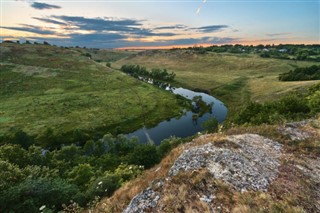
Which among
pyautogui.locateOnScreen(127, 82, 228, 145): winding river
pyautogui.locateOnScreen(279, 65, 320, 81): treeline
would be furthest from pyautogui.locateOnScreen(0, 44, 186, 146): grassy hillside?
pyautogui.locateOnScreen(279, 65, 320, 81): treeline

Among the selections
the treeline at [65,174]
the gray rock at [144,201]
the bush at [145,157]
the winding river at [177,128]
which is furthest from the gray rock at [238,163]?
the winding river at [177,128]

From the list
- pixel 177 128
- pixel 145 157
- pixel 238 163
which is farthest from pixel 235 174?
pixel 177 128

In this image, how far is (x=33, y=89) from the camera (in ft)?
410

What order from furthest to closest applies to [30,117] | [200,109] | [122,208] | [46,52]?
[46,52]
[200,109]
[30,117]
[122,208]

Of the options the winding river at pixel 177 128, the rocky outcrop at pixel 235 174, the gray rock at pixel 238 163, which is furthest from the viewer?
the winding river at pixel 177 128

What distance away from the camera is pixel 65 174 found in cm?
4338

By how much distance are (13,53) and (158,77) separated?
320ft

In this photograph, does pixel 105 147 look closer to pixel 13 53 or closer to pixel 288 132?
→ pixel 288 132

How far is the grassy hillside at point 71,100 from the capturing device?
282 ft

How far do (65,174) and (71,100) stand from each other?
231ft

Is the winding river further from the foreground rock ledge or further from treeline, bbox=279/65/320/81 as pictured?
the foreground rock ledge

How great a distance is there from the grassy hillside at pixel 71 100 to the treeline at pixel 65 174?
22823 millimetres

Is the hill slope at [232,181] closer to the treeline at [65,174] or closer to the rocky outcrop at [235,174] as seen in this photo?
the rocky outcrop at [235,174]

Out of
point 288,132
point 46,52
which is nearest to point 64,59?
point 46,52
